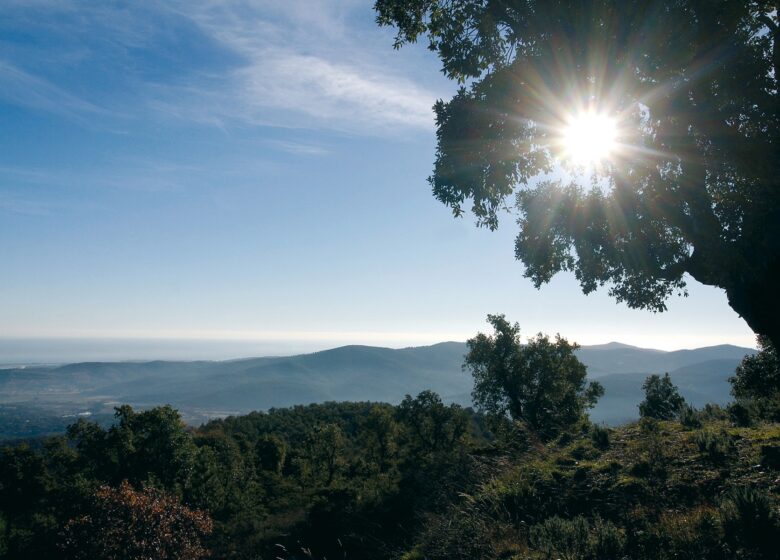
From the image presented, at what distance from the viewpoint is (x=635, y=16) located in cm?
884

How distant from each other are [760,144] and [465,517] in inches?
393

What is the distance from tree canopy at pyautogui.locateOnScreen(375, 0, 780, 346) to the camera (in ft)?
28.8

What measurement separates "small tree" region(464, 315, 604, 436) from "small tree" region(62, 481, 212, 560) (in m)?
27.9

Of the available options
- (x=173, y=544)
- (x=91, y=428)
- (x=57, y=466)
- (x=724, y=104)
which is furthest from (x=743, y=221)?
(x=57, y=466)

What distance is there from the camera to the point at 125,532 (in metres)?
13.6

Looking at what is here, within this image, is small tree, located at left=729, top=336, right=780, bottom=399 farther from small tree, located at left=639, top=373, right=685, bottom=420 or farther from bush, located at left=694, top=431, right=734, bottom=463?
bush, located at left=694, top=431, right=734, bottom=463

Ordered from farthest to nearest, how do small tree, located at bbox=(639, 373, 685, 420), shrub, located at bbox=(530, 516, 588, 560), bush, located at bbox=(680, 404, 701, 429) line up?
small tree, located at bbox=(639, 373, 685, 420), bush, located at bbox=(680, 404, 701, 429), shrub, located at bbox=(530, 516, 588, 560)

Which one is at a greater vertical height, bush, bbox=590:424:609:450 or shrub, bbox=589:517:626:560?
shrub, bbox=589:517:626:560

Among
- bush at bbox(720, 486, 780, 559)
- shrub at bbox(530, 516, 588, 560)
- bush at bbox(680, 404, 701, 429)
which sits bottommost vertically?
bush at bbox(680, 404, 701, 429)

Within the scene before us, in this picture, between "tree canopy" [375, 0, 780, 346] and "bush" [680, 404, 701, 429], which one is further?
"bush" [680, 404, 701, 429]

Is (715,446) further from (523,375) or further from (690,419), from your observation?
(523,375)

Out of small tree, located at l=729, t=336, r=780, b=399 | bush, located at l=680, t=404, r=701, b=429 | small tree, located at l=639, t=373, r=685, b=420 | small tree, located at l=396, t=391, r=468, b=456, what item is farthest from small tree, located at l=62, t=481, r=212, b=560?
small tree, located at l=639, t=373, r=685, b=420

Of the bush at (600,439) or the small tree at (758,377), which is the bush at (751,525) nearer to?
the bush at (600,439)

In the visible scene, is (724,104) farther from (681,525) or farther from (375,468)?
(375,468)
